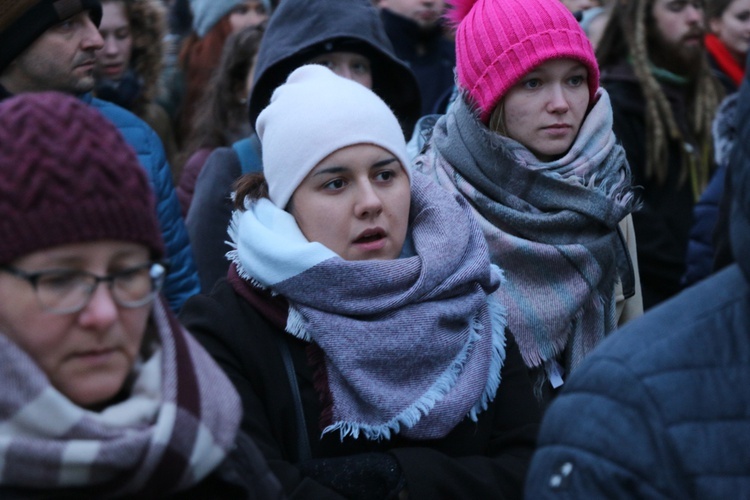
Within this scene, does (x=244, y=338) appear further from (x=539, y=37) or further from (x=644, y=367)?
(x=539, y=37)

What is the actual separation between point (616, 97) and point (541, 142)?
69.7 inches

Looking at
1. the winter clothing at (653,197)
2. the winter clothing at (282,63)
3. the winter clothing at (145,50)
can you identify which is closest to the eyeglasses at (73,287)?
the winter clothing at (282,63)

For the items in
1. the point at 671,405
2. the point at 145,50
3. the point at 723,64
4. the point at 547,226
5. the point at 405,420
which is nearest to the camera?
the point at 671,405

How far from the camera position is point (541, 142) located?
11.1ft

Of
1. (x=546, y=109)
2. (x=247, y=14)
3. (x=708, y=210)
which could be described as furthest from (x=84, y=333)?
(x=247, y=14)

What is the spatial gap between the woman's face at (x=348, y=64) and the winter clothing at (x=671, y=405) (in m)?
2.61

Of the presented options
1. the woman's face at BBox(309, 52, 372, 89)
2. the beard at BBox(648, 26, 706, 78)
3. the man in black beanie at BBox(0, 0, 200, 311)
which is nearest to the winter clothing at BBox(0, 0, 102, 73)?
the man in black beanie at BBox(0, 0, 200, 311)

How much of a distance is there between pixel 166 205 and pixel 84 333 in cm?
207

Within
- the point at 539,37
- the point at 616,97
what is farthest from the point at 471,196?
the point at 616,97

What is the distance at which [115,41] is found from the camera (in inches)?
206

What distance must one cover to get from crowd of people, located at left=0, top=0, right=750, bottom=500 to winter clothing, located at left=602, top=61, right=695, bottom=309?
0.04 feet

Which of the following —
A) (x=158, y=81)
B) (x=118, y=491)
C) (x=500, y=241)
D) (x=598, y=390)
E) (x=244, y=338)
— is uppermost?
(x=598, y=390)

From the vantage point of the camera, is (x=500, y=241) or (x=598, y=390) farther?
(x=500, y=241)

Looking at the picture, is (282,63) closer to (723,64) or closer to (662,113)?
(662,113)
